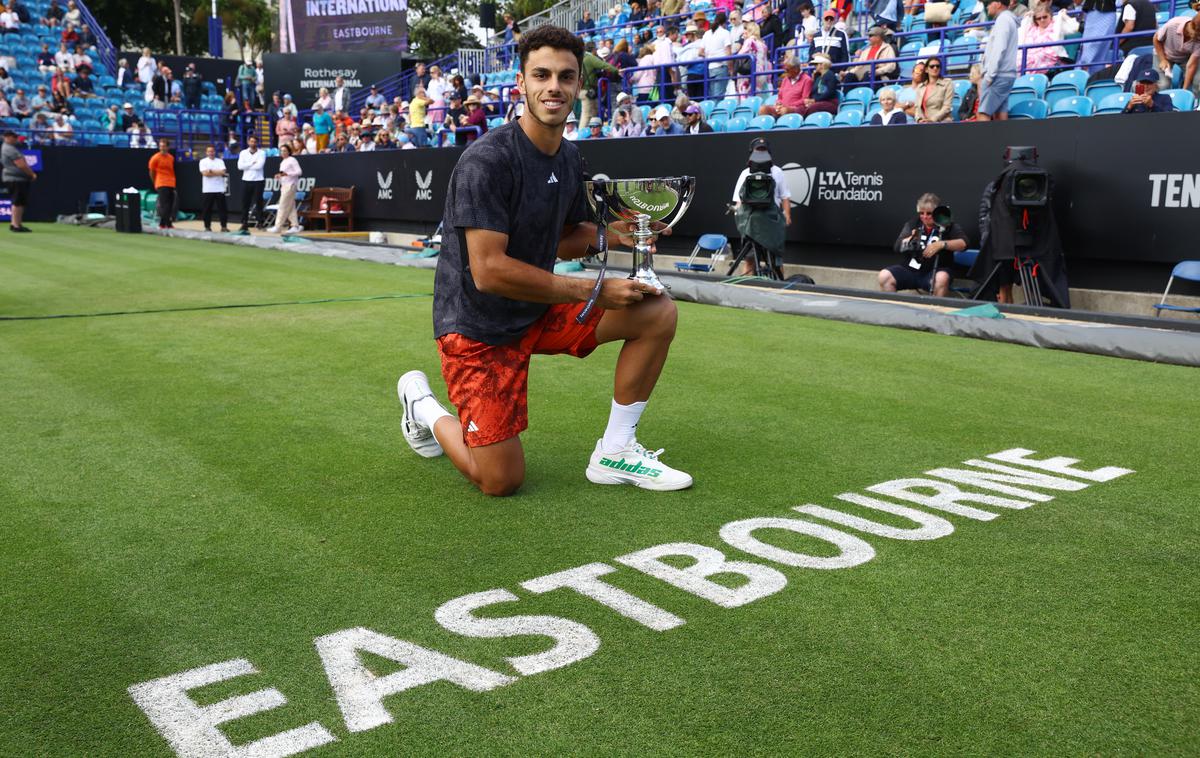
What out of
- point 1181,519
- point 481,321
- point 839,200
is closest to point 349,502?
point 481,321

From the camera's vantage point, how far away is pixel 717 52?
16.2m

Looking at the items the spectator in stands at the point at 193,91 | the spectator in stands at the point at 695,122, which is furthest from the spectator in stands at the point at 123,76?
the spectator in stands at the point at 695,122

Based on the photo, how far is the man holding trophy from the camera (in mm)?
3572

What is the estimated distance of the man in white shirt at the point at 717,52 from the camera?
1571cm

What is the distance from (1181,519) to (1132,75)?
8234 mm

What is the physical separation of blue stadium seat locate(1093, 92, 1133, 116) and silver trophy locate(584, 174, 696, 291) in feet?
25.9

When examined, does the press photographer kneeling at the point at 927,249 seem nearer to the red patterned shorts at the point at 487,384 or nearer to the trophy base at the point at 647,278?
the red patterned shorts at the point at 487,384

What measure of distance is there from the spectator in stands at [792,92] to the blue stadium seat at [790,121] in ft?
1.39

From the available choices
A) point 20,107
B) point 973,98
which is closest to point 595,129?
point 973,98

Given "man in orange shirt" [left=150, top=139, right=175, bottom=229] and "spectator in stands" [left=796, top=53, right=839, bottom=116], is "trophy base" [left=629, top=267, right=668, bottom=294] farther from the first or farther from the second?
"man in orange shirt" [left=150, top=139, right=175, bottom=229]

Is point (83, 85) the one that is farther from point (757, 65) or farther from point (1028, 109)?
point (1028, 109)

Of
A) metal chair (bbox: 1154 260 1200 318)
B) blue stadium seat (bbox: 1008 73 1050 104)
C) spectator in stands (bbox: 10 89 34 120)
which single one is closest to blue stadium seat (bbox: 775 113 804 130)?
blue stadium seat (bbox: 1008 73 1050 104)

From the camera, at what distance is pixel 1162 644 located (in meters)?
2.59

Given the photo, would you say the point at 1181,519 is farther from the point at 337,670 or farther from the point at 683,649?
the point at 337,670
